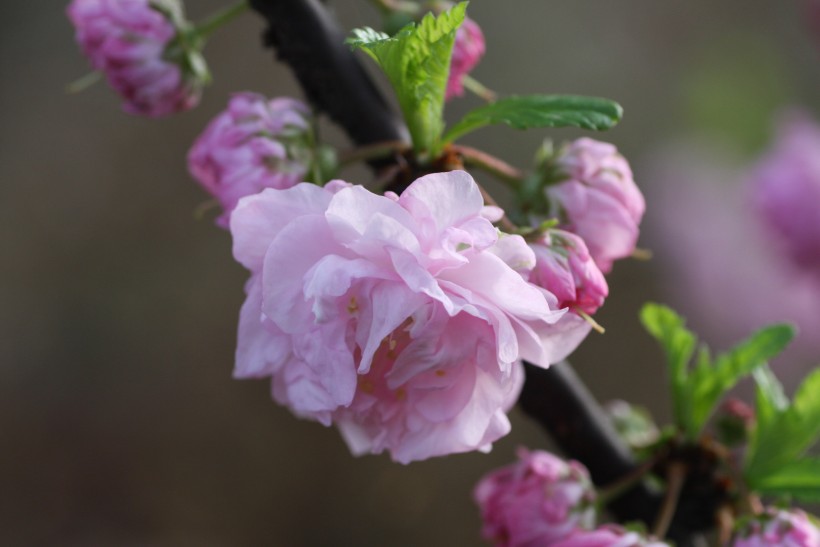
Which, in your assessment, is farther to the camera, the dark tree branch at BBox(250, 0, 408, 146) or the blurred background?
the blurred background

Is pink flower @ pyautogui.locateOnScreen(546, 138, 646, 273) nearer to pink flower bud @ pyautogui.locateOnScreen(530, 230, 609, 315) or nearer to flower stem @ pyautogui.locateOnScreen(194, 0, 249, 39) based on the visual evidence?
pink flower bud @ pyautogui.locateOnScreen(530, 230, 609, 315)

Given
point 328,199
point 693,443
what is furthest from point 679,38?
point 328,199

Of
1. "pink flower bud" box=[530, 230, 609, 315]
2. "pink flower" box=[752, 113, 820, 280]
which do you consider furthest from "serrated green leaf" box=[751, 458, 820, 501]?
Answer: "pink flower" box=[752, 113, 820, 280]

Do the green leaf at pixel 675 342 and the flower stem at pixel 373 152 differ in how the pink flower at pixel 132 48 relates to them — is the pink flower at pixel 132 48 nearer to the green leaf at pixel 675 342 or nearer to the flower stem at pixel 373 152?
the flower stem at pixel 373 152

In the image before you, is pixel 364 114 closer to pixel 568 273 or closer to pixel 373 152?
pixel 373 152

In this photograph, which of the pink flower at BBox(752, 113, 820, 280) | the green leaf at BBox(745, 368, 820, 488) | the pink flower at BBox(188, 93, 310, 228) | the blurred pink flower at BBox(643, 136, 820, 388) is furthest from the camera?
the blurred pink flower at BBox(643, 136, 820, 388)

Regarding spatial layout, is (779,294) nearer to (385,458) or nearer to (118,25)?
(385,458)
